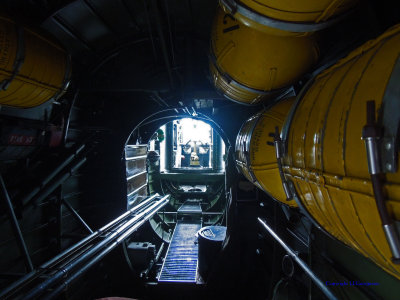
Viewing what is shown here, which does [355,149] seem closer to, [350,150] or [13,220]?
[350,150]

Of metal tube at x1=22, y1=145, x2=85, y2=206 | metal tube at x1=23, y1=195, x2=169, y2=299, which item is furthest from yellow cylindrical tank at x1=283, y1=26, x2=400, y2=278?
metal tube at x1=22, y1=145, x2=85, y2=206

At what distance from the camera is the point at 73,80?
4.12m

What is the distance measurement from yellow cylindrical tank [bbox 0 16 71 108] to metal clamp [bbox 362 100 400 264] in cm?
286

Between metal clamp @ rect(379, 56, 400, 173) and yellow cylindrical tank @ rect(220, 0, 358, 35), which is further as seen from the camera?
yellow cylindrical tank @ rect(220, 0, 358, 35)

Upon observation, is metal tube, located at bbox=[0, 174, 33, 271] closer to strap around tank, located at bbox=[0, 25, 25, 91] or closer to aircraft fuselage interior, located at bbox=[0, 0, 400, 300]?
aircraft fuselage interior, located at bbox=[0, 0, 400, 300]

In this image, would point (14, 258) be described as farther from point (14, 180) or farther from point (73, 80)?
point (73, 80)

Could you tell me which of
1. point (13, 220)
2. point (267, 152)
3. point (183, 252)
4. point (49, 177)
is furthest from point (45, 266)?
point (183, 252)

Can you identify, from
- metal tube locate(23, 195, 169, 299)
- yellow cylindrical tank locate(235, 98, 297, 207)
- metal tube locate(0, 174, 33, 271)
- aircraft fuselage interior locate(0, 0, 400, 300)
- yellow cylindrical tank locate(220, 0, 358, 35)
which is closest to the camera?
aircraft fuselage interior locate(0, 0, 400, 300)

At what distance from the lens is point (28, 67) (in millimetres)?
2121

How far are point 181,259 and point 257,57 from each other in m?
6.08

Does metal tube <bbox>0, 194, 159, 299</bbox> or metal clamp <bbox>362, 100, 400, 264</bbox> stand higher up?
metal clamp <bbox>362, 100, 400, 264</bbox>

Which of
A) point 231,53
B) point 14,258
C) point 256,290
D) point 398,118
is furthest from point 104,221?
point 398,118

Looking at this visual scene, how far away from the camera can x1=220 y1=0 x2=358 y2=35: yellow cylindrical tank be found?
4.25ft

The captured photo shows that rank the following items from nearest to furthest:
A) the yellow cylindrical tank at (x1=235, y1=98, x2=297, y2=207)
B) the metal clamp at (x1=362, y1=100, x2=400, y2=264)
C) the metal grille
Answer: the metal clamp at (x1=362, y1=100, x2=400, y2=264)
the yellow cylindrical tank at (x1=235, y1=98, x2=297, y2=207)
the metal grille
